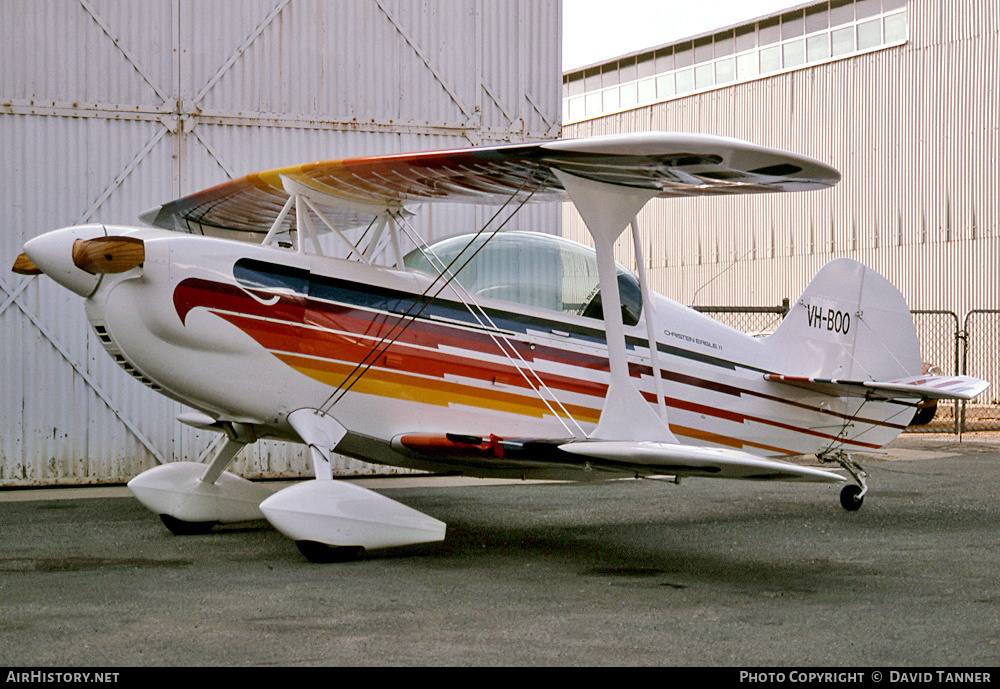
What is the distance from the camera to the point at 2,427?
1006 centimetres

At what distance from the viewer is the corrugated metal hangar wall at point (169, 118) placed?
10.2 metres

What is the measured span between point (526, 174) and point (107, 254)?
2.48 m

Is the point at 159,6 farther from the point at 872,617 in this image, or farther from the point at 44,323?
the point at 872,617

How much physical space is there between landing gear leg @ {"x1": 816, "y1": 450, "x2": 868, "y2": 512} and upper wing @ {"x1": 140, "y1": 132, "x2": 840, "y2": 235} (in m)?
2.79

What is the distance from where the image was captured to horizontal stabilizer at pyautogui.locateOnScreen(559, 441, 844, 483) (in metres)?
5.21

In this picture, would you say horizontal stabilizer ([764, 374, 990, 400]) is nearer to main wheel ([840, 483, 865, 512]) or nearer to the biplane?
the biplane

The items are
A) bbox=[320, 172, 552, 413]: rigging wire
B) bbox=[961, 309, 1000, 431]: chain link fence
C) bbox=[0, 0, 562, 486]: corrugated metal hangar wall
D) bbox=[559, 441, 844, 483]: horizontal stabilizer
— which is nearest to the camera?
bbox=[559, 441, 844, 483]: horizontal stabilizer

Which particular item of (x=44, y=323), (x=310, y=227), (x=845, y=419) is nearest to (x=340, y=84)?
(x=44, y=323)

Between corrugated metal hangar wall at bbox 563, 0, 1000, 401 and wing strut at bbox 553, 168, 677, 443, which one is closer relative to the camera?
wing strut at bbox 553, 168, 677, 443

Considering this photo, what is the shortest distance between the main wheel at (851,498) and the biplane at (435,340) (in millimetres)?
734

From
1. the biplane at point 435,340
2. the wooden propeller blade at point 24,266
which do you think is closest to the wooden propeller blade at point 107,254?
the biplane at point 435,340

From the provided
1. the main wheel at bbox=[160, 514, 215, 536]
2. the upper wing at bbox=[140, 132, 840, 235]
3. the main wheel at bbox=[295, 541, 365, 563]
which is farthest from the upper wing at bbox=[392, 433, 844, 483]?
the main wheel at bbox=[160, 514, 215, 536]

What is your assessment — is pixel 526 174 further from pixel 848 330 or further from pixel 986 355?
pixel 986 355

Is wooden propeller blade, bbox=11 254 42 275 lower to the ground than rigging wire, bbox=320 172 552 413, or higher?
higher
